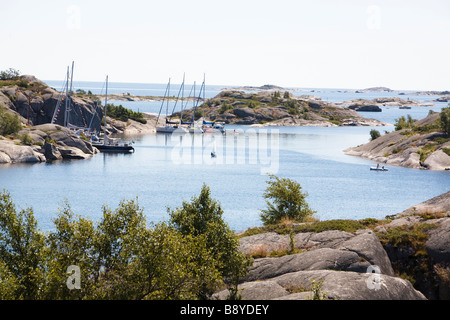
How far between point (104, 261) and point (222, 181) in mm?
70492

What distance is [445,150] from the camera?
370 ft

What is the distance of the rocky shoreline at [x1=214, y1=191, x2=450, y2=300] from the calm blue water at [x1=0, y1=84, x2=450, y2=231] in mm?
21562

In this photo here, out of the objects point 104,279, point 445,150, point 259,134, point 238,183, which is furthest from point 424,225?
point 259,134

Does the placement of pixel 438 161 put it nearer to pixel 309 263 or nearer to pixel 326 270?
pixel 309 263

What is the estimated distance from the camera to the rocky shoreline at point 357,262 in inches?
1043

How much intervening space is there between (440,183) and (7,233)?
84260mm

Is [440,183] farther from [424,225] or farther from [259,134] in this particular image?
[259,134]

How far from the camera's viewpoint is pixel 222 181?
314 feet

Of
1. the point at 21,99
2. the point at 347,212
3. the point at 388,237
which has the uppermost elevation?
the point at 21,99

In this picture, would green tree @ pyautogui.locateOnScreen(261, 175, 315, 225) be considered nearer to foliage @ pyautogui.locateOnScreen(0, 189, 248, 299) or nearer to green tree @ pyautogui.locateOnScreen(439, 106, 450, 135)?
foliage @ pyautogui.locateOnScreen(0, 189, 248, 299)

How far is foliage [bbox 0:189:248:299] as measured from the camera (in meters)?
22.9

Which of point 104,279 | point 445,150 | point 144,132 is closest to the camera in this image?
point 104,279

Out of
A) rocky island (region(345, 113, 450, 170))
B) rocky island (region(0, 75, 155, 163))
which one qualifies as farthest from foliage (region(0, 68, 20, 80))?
rocky island (region(345, 113, 450, 170))

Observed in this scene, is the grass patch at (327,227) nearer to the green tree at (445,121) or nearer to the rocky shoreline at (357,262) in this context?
the rocky shoreline at (357,262)
